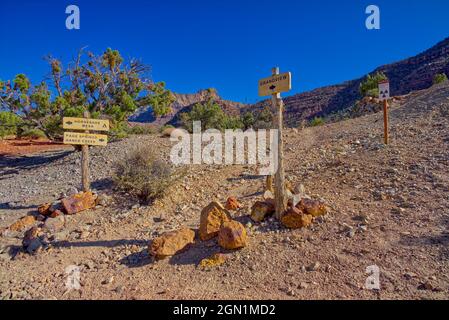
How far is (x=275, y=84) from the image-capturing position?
4.69 meters

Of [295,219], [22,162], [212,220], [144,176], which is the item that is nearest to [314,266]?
[295,219]

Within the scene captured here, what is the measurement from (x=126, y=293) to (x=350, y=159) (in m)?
5.37

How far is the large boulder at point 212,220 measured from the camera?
15.3 feet

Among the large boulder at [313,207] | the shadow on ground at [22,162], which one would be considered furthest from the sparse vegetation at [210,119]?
the large boulder at [313,207]

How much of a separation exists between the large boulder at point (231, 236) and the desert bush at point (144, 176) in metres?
2.32

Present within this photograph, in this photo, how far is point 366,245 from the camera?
13.4 feet

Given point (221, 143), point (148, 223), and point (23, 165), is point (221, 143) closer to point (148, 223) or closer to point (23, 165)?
point (148, 223)

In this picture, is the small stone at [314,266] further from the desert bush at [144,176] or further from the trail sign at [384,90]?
the trail sign at [384,90]

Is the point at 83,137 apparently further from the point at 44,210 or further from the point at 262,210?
the point at 262,210

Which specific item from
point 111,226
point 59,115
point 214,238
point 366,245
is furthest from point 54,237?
point 59,115

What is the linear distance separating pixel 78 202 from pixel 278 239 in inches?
155

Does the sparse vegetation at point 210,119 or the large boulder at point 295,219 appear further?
the sparse vegetation at point 210,119

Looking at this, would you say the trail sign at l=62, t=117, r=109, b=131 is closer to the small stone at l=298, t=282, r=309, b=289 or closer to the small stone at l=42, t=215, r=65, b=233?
the small stone at l=42, t=215, r=65, b=233
